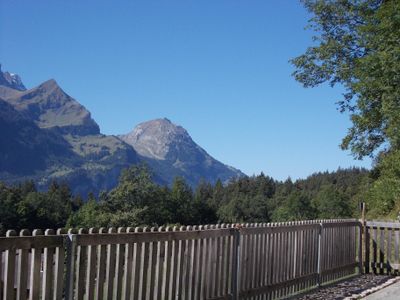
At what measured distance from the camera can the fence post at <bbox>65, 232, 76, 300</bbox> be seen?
16.7ft

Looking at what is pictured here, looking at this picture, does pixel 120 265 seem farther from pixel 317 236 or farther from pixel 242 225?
pixel 317 236

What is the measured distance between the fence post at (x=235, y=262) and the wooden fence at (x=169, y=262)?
0.6 inches

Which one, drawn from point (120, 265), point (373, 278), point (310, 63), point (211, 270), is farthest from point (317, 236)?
point (310, 63)

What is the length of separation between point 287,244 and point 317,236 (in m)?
1.55

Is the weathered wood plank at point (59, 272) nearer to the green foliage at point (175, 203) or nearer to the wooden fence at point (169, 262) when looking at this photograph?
the wooden fence at point (169, 262)

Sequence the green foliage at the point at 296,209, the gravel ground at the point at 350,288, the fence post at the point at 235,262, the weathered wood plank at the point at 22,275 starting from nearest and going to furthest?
the weathered wood plank at the point at 22,275, the fence post at the point at 235,262, the gravel ground at the point at 350,288, the green foliage at the point at 296,209

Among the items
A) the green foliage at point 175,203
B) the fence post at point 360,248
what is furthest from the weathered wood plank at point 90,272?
the green foliage at point 175,203

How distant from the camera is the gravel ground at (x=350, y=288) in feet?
32.4

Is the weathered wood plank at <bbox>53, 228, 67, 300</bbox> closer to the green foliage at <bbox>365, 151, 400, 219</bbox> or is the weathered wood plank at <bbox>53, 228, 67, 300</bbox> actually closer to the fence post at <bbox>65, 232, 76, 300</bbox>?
the fence post at <bbox>65, 232, 76, 300</bbox>

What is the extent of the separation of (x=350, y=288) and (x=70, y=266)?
297 inches

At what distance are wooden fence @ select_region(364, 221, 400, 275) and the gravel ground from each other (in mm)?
378

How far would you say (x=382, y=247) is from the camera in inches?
524

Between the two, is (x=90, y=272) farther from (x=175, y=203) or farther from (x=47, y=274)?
(x=175, y=203)

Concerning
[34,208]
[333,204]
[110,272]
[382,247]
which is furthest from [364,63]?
[333,204]
